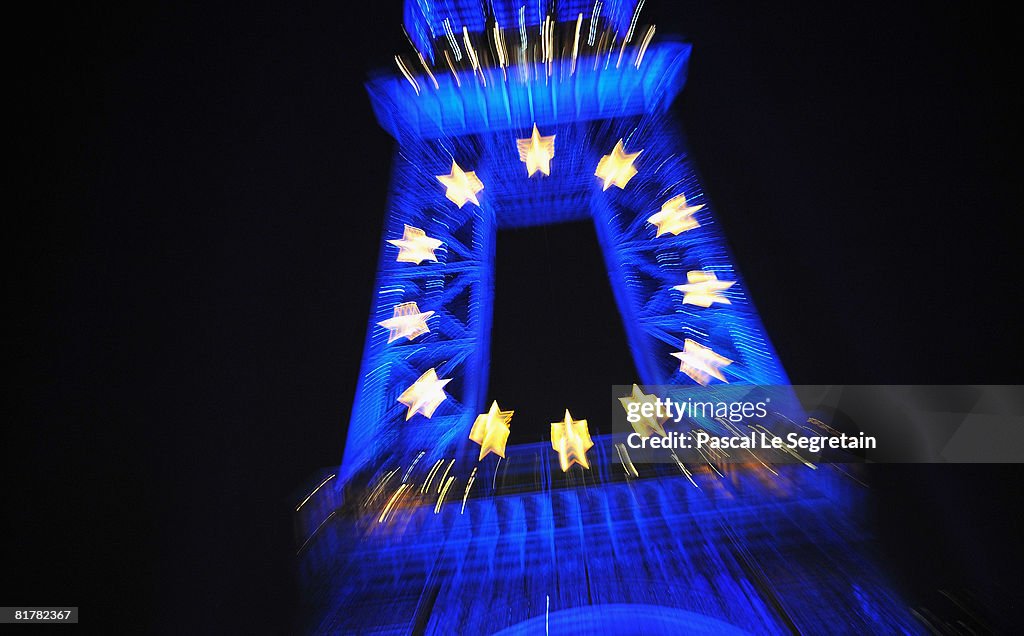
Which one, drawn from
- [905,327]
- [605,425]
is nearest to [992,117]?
[905,327]

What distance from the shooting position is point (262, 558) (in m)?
1.35

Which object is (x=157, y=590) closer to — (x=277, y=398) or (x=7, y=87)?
(x=277, y=398)

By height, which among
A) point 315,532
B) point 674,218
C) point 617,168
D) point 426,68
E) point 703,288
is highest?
point 426,68

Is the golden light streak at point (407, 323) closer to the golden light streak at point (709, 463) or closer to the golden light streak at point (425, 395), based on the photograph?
the golden light streak at point (425, 395)

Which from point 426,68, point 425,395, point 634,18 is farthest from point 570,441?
Result: point 634,18

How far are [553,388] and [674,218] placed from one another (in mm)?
628

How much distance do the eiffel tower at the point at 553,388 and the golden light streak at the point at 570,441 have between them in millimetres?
27

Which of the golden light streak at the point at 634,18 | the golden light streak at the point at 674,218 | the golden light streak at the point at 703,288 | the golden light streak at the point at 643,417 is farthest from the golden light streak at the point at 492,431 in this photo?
the golden light streak at the point at 634,18

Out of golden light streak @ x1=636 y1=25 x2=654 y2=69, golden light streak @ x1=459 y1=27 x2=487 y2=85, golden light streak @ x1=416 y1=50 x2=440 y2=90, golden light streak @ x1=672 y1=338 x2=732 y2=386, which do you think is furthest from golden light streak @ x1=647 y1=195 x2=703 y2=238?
golden light streak @ x1=416 y1=50 x2=440 y2=90

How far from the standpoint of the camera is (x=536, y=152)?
74.4 inches

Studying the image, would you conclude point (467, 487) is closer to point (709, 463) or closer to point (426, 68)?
point (709, 463)

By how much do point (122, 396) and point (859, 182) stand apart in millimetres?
2102

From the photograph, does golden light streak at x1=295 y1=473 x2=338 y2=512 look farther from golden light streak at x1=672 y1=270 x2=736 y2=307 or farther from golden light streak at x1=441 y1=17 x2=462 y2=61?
golden light streak at x1=441 y1=17 x2=462 y2=61

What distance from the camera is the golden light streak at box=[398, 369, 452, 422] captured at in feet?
5.17
